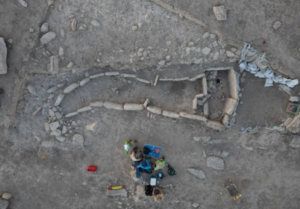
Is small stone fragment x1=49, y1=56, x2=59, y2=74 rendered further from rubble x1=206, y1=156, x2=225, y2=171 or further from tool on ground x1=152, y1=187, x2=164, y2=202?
rubble x1=206, y1=156, x2=225, y2=171

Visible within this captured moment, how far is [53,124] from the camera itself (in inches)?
351

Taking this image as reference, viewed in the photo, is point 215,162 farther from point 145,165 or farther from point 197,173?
point 145,165

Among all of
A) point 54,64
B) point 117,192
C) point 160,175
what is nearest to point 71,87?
point 54,64

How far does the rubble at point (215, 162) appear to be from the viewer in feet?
30.7

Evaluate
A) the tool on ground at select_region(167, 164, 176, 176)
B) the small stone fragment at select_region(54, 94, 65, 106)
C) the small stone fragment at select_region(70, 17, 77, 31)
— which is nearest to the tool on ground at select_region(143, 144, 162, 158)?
the tool on ground at select_region(167, 164, 176, 176)

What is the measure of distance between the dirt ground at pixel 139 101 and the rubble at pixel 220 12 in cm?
15

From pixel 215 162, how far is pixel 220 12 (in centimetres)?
541

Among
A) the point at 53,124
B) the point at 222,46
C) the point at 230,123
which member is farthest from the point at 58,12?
the point at 230,123

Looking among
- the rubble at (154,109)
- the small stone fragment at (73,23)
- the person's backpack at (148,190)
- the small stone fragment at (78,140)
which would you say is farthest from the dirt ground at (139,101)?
the person's backpack at (148,190)

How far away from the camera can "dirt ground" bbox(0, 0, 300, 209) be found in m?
7.91

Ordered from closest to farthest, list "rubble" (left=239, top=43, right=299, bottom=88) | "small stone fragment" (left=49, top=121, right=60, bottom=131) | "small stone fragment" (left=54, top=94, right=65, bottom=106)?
1. "rubble" (left=239, top=43, right=299, bottom=88)
2. "small stone fragment" (left=54, top=94, right=65, bottom=106)
3. "small stone fragment" (left=49, top=121, right=60, bottom=131)

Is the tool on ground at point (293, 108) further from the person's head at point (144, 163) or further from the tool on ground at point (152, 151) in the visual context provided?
the person's head at point (144, 163)

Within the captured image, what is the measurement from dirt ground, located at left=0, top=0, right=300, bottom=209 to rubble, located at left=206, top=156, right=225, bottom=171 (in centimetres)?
20

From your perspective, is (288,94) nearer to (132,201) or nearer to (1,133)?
(132,201)
